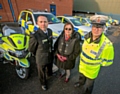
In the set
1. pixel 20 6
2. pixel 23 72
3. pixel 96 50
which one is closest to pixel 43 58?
pixel 23 72

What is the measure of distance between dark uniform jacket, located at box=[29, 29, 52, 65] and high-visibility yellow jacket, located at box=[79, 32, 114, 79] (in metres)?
0.80

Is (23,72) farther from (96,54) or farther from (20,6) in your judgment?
(20,6)

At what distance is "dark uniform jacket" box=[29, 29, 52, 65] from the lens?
1931mm

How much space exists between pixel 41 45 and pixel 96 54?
1111 mm

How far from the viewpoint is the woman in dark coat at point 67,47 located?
2.11 meters

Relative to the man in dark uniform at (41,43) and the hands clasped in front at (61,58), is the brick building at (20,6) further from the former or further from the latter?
the hands clasped in front at (61,58)

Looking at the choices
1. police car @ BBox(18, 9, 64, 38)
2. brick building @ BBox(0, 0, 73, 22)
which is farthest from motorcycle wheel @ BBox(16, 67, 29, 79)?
brick building @ BBox(0, 0, 73, 22)

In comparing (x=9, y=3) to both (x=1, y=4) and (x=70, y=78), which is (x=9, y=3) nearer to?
(x=1, y=4)

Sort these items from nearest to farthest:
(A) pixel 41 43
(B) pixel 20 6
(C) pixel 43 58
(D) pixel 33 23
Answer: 1. (A) pixel 41 43
2. (C) pixel 43 58
3. (D) pixel 33 23
4. (B) pixel 20 6

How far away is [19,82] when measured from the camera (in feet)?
8.87

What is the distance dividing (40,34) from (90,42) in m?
1.01

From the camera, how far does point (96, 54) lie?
5.60 ft

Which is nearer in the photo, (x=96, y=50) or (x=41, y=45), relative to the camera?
(x=96, y=50)

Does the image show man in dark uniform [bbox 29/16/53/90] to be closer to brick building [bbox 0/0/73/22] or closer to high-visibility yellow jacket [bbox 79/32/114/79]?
high-visibility yellow jacket [bbox 79/32/114/79]
